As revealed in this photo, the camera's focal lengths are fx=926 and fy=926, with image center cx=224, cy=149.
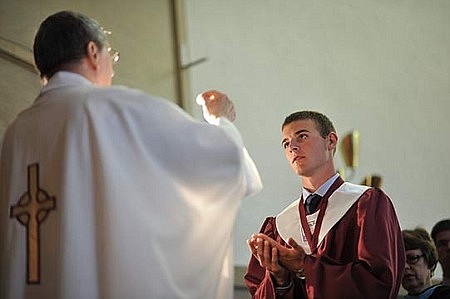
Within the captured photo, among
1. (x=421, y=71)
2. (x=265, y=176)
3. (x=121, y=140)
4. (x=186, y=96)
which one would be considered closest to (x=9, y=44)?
(x=186, y=96)

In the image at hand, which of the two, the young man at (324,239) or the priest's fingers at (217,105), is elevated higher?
the priest's fingers at (217,105)

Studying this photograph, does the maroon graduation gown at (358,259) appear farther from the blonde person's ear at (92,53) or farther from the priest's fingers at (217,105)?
the blonde person's ear at (92,53)

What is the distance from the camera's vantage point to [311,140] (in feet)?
13.9

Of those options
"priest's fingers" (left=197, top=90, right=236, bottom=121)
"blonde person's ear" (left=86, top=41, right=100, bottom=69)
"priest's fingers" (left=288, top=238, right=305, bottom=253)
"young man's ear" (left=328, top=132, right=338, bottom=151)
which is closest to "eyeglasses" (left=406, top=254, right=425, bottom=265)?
"young man's ear" (left=328, top=132, right=338, bottom=151)

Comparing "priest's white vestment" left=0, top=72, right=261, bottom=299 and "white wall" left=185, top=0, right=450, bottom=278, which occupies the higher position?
"white wall" left=185, top=0, right=450, bottom=278

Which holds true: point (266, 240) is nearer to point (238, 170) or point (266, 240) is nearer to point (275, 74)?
point (238, 170)

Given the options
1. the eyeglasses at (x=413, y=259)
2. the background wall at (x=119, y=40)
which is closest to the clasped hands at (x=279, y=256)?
the eyeglasses at (x=413, y=259)

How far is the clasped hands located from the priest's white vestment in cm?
51

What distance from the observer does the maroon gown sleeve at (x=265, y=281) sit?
406 cm

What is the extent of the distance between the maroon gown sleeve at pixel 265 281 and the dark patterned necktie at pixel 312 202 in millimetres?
195

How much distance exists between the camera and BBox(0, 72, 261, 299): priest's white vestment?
10.5 ft

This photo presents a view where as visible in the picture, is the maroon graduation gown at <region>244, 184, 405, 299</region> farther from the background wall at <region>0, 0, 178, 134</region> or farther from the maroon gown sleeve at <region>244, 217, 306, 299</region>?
the background wall at <region>0, 0, 178, 134</region>

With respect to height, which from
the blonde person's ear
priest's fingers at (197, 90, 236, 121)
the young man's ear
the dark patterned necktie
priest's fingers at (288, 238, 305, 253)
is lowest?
priest's fingers at (288, 238, 305, 253)

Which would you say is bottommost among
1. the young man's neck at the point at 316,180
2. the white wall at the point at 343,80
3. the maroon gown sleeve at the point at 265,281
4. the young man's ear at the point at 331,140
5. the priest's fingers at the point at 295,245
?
the maroon gown sleeve at the point at 265,281
